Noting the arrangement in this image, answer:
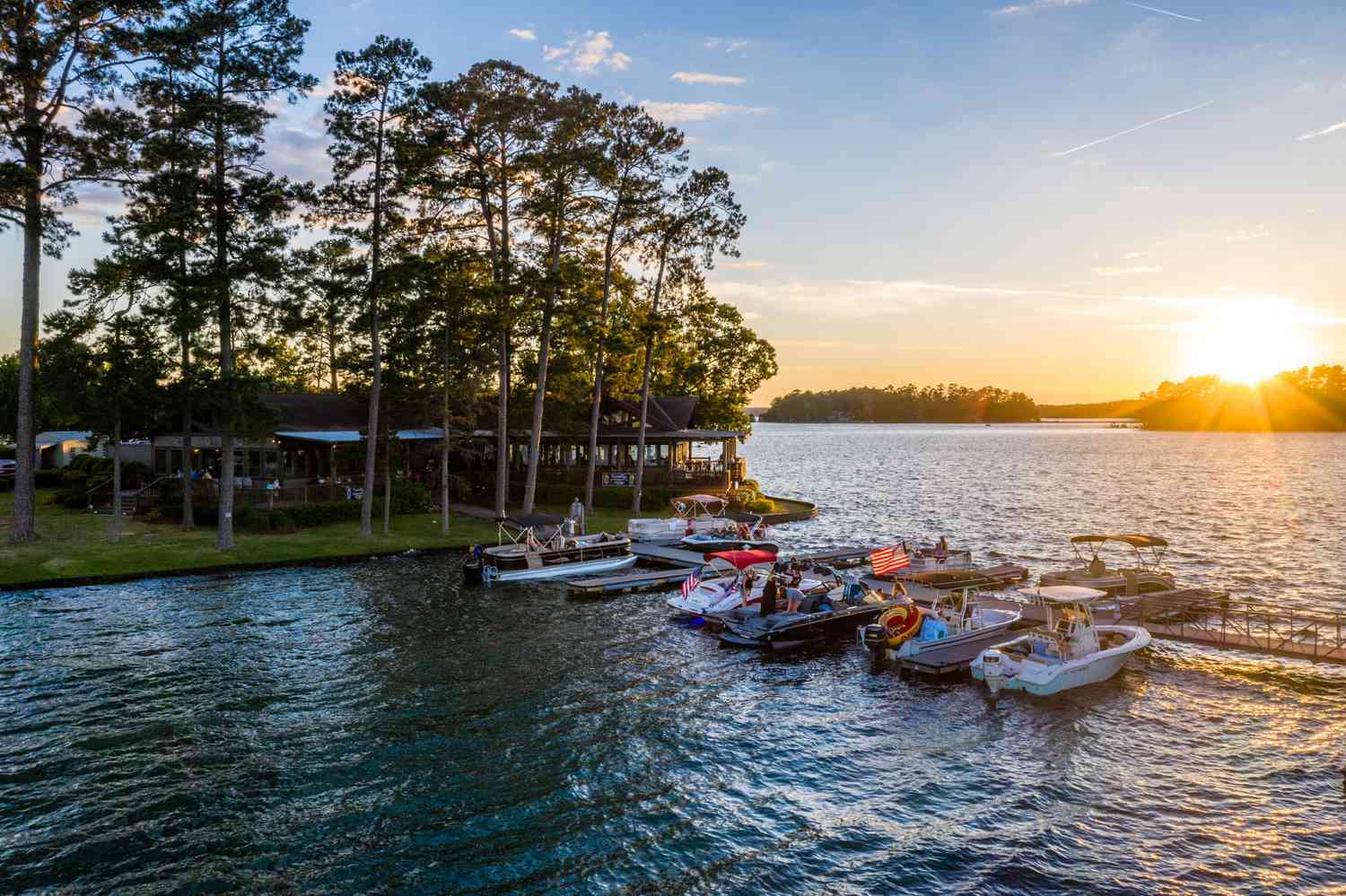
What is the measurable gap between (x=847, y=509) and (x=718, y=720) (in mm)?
47359

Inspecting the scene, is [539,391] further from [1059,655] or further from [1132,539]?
[1059,655]

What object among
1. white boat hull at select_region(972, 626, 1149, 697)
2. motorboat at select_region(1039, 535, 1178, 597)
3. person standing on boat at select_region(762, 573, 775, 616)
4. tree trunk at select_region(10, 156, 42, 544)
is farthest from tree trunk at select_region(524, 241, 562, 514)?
white boat hull at select_region(972, 626, 1149, 697)

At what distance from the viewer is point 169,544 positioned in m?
34.9

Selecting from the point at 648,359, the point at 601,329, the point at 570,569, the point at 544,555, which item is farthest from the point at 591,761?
the point at 648,359

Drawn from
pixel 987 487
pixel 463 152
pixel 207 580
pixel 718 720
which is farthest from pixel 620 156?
pixel 987 487

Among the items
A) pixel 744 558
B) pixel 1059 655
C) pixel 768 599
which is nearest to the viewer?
pixel 1059 655

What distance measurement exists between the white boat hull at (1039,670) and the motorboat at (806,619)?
4.20 m

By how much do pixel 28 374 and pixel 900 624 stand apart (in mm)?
35246

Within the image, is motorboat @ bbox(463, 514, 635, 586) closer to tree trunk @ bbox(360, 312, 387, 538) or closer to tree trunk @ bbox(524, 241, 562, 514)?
tree trunk @ bbox(524, 241, 562, 514)

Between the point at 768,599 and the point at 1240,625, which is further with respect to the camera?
the point at 1240,625

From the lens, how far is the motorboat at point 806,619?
25.0m

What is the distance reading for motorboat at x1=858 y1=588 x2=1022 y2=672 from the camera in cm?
2234

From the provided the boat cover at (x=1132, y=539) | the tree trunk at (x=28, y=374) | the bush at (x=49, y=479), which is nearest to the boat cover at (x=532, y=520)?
the tree trunk at (x=28, y=374)

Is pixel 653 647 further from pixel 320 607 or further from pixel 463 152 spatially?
pixel 463 152
